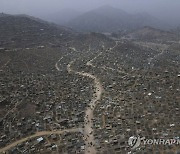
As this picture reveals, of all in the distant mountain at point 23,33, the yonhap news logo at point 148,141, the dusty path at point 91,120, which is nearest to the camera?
the yonhap news logo at point 148,141

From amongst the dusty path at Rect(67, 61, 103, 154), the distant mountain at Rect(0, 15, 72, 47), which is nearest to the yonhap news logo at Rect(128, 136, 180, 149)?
the dusty path at Rect(67, 61, 103, 154)

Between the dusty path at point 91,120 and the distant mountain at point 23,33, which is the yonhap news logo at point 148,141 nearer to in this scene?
the dusty path at point 91,120

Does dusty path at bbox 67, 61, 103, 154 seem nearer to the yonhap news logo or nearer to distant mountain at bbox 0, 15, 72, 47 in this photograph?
the yonhap news logo

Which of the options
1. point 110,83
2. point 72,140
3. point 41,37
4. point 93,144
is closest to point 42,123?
point 72,140

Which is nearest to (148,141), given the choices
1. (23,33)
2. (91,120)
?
(91,120)

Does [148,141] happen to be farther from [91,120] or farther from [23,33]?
[23,33]

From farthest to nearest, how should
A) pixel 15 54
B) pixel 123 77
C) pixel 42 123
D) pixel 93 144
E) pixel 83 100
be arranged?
pixel 15 54 < pixel 123 77 < pixel 83 100 < pixel 42 123 < pixel 93 144

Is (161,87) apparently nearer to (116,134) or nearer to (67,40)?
(116,134)

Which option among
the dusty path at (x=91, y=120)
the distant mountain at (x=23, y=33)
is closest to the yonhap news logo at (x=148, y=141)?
the dusty path at (x=91, y=120)

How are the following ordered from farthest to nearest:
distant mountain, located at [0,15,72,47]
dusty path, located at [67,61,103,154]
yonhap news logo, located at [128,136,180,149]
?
distant mountain, located at [0,15,72,47], dusty path, located at [67,61,103,154], yonhap news logo, located at [128,136,180,149]

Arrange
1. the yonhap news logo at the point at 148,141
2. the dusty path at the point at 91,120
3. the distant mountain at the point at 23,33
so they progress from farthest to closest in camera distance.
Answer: the distant mountain at the point at 23,33
the dusty path at the point at 91,120
the yonhap news logo at the point at 148,141

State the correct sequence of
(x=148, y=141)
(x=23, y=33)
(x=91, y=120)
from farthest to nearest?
(x=23, y=33) < (x=91, y=120) < (x=148, y=141)
